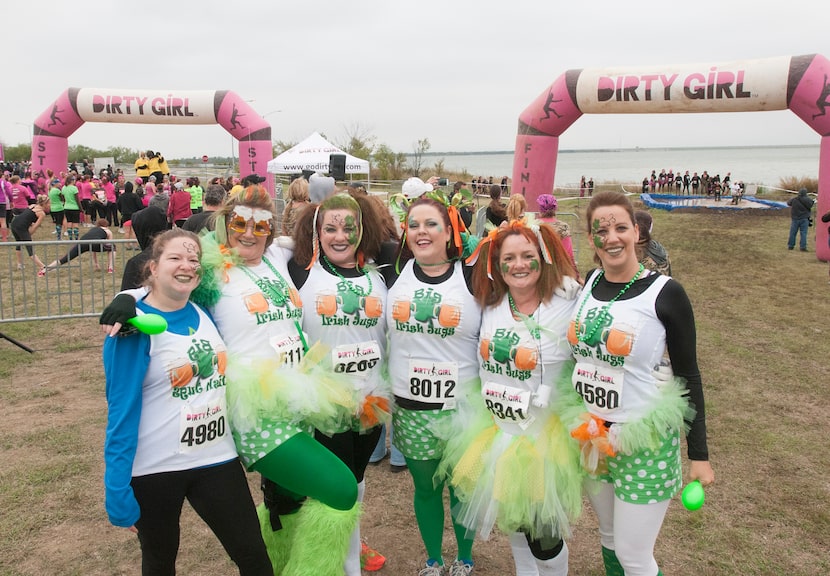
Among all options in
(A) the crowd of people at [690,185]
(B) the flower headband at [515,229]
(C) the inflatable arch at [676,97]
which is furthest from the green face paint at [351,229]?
(A) the crowd of people at [690,185]

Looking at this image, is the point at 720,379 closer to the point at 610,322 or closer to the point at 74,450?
the point at 610,322

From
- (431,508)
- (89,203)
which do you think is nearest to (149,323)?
(431,508)

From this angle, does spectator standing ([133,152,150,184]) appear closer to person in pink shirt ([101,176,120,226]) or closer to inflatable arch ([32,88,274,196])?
person in pink shirt ([101,176,120,226])

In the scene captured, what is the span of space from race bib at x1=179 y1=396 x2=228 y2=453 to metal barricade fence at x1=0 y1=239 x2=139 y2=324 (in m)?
5.75

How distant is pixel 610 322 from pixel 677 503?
7.62ft

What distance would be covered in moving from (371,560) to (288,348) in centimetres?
143

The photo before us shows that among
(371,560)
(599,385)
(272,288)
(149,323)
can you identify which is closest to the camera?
(149,323)

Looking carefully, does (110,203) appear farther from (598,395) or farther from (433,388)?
(598,395)

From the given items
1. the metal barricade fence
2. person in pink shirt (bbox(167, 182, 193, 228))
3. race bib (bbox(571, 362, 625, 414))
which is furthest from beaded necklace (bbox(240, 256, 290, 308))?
person in pink shirt (bbox(167, 182, 193, 228))

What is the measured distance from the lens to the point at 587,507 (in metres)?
4.12

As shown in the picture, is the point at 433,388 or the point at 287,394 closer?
the point at 287,394

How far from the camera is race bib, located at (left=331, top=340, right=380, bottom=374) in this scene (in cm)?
293

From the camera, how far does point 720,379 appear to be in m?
6.19

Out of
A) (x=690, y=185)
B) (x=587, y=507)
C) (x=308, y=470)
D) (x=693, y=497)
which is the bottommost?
(x=587, y=507)
